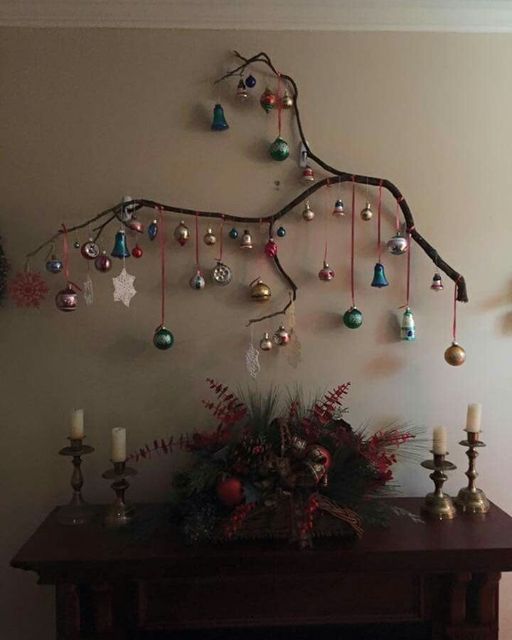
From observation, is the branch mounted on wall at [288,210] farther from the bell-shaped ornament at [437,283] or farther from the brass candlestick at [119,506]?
the brass candlestick at [119,506]

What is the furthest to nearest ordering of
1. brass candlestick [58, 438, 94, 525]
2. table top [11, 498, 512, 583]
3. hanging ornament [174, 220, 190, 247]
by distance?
1. hanging ornament [174, 220, 190, 247]
2. brass candlestick [58, 438, 94, 525]
3. table top [11, 498, 512, 583]

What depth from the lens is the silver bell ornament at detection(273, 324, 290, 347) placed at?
161 cm

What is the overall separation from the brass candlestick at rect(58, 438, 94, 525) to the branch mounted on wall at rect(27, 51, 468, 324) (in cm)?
55

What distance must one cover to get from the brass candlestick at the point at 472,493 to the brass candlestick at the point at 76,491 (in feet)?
3.21

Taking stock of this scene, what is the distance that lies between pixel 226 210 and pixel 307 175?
247 mm

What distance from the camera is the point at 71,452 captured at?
1506 millimetres

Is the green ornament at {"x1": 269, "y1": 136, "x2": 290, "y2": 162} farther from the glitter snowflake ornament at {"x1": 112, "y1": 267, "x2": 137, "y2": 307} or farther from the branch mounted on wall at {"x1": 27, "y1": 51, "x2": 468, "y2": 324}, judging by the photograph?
the glitter snowflake ornament at {"x1": 112, "y1": 267, "x2": 137, "y2": 307}

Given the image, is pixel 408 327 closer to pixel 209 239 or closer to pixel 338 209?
pixel 338 209

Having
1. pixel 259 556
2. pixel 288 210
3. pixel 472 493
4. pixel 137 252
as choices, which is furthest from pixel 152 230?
pixel 472 493

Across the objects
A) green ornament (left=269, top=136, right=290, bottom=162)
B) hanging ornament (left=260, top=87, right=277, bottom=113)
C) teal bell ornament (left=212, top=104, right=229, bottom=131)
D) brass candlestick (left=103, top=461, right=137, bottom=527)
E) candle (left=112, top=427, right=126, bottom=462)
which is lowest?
brass candlestick (left=103, top=461, right=137, bottom=527)

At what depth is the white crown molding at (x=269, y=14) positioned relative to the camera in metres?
1.61

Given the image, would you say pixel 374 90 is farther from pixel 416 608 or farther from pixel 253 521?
pixel 416 608

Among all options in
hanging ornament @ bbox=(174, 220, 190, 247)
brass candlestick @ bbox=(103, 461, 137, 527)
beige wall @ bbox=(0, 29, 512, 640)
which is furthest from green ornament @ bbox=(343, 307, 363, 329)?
brass candlestick @ bbox=(103, 461, 137, 527)

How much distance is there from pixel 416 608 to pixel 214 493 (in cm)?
56
